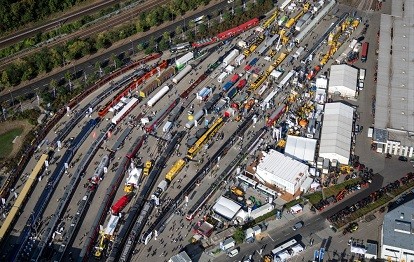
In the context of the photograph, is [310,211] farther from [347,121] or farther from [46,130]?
[46,130]

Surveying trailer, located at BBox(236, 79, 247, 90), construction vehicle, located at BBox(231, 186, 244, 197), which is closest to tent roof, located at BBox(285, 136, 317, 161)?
construction vehicle, located at BBox(231, 186, 244, 197)

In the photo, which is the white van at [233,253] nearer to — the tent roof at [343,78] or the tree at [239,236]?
the tree at [239,236]

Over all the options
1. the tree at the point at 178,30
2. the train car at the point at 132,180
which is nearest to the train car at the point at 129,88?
the tree at the point at 178,30

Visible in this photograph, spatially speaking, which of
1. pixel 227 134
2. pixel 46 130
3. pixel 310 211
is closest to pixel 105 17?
pixel 46 130

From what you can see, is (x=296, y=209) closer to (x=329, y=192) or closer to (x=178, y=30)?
(x=329, y=192)

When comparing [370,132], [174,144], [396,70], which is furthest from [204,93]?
[396,70]

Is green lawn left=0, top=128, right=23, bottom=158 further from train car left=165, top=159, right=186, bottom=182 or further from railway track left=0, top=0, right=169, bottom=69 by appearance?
train car left=165, top=159, right=186, bottom=182
